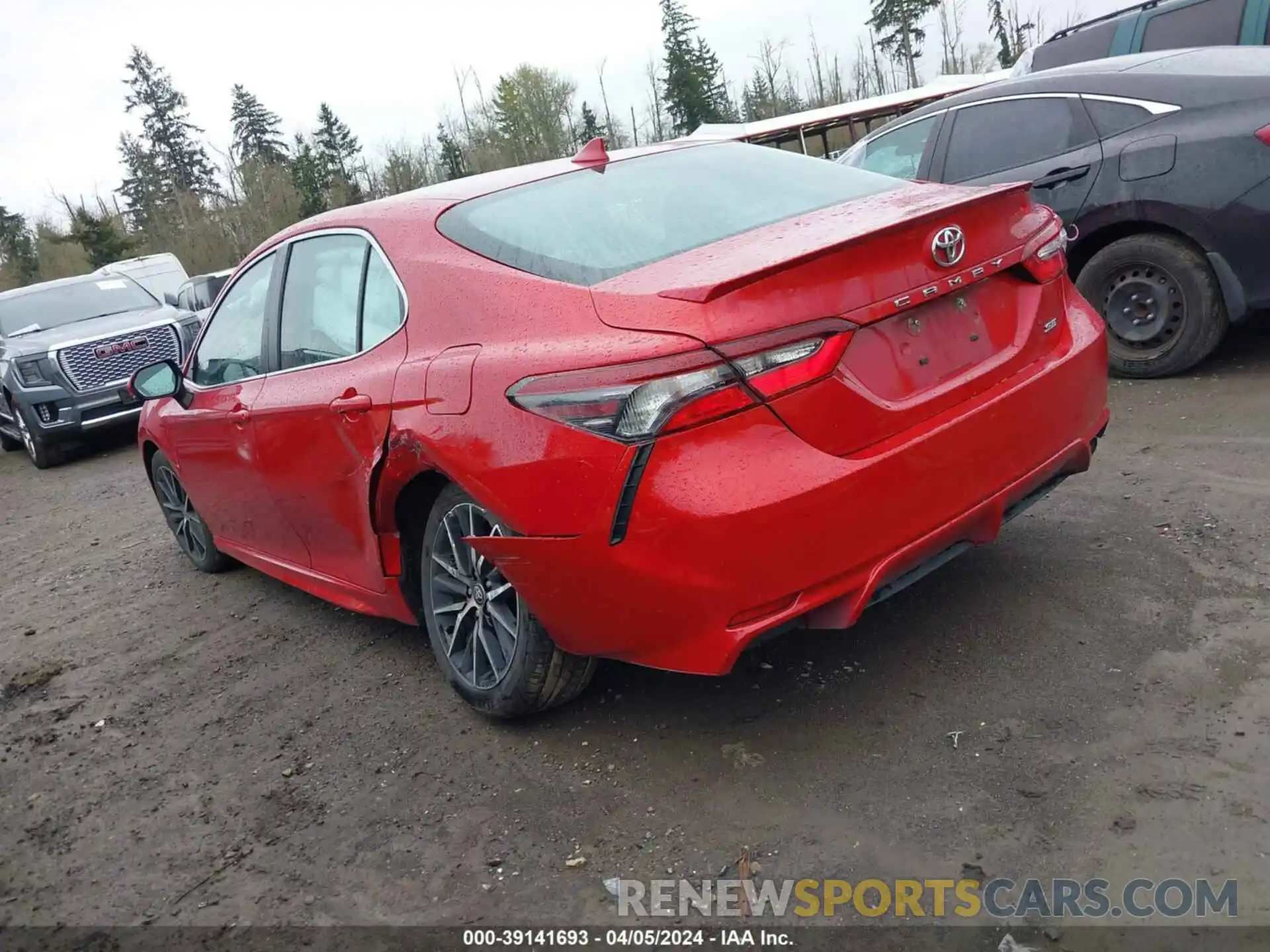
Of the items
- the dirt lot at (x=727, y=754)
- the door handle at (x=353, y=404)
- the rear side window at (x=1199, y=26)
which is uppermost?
the rear side window at (x=1199, y=26)

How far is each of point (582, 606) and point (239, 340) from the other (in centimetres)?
239

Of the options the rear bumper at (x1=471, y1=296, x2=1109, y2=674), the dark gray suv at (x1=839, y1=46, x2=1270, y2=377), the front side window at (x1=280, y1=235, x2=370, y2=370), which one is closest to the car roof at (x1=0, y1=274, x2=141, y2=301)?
the front side window at (x1=280, y1=235, x2=370, y2=370)

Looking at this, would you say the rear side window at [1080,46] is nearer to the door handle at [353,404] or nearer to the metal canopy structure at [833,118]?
the door handle at [353,404]

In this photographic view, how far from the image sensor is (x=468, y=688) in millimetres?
3369

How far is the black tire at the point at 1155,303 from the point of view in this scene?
543cm

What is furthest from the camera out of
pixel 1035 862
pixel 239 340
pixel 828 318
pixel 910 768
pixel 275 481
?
pixel 239 340

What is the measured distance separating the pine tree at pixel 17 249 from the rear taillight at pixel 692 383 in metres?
53.2

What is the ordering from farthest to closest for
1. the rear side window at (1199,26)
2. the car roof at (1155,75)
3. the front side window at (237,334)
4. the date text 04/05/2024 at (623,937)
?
the rear side window at (1199,26), the car roof at (1155,75), the front side window at (237,334), the date text 04/05/2024 at (623,937)

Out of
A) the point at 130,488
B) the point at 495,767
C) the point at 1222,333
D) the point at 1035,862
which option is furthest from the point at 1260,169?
the point at 130,488

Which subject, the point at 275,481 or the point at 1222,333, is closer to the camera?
the point at 275,481

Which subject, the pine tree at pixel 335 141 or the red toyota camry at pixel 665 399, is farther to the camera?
the pine tree at pixel 335 141

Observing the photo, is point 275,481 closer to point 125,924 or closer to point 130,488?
point 125,924

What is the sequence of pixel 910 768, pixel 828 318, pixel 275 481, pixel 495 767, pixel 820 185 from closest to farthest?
pixel 828 318, pixel 910 768, pixel 495 767, pixel 820 185, pixel 275 481

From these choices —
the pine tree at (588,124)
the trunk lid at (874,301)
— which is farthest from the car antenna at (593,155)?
the pine tree at (588,124)
